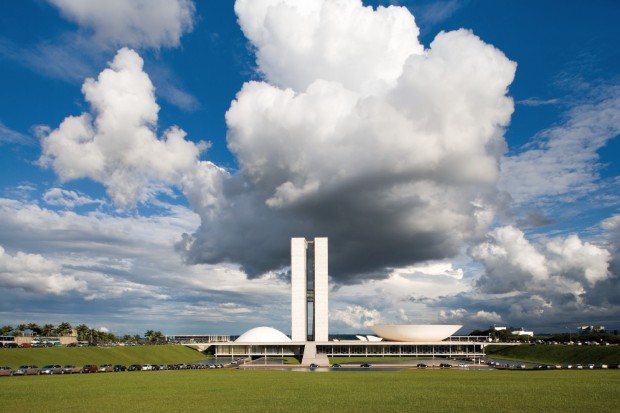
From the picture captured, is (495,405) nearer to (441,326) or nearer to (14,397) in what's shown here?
(14,397)

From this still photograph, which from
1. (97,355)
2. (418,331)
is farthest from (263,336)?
(97,355)

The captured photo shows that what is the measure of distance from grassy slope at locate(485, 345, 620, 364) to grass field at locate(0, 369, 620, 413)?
39.3 metres

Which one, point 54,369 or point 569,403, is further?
point 54,369

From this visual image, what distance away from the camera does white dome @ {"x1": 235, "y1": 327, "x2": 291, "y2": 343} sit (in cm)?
11256

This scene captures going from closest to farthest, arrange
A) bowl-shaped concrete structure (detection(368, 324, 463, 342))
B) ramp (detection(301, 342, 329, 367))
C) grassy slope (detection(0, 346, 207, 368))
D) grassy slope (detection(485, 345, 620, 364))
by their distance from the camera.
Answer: grassy slope (detection(0, 346, 207, 368)), grassy slope (detection(485, 345, 620, 364)), ramp (detection(301, 342, 329, 367)), bowl-shaped concrete structure (detection(368, 324, 463, 342))

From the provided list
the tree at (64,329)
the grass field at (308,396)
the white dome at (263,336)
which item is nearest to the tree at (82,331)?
the tree at (64,329)

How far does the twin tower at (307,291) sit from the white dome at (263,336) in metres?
3.57

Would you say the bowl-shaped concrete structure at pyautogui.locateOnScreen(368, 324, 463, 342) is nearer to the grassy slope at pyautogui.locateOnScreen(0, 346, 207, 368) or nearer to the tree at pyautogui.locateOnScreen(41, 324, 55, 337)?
the grassy slope at pyautogui.locateOnScreen(0, 346, 207, 368)

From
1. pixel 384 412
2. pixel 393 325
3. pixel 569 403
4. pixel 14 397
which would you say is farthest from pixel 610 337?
pixel 14 397

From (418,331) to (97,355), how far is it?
6120cm

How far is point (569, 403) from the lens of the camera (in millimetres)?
30953

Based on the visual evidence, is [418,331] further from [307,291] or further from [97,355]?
[97,355]

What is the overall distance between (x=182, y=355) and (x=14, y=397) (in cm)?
6616

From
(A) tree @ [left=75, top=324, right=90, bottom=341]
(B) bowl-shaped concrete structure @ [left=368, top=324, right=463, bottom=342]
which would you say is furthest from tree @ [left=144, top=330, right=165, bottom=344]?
(B) bowl-shaped concrete structure @ [left=368, top=324, right=463, bottom=342]
